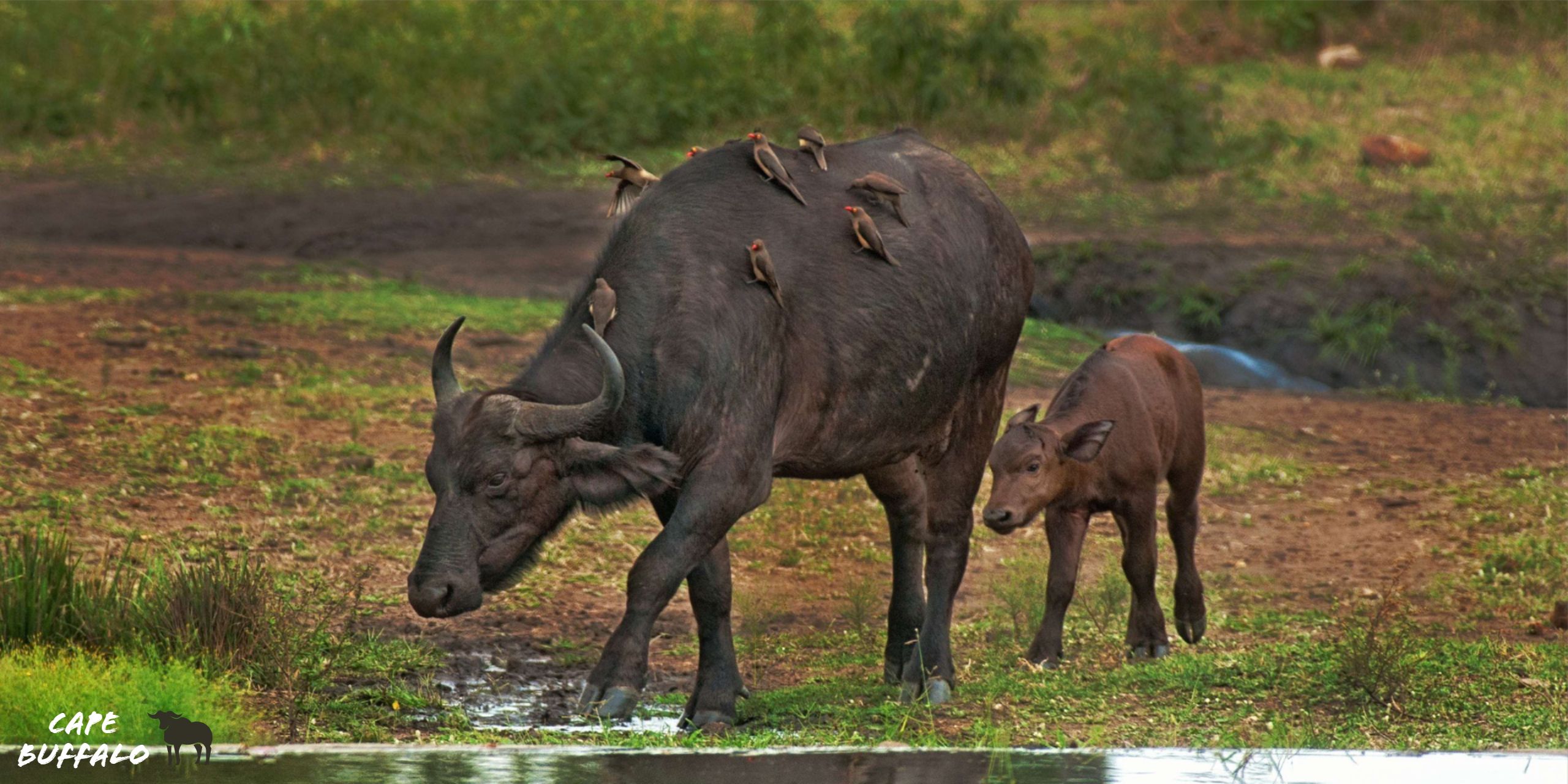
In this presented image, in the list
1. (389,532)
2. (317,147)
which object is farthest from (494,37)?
(389,532)

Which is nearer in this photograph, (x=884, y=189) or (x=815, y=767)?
(x=815, y=767)

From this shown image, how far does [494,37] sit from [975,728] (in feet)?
55.0

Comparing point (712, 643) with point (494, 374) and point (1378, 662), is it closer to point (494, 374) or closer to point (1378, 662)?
point (1378, 662)

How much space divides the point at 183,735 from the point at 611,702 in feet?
4.22

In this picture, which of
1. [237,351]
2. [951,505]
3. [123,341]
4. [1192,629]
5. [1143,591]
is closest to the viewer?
[951,505]

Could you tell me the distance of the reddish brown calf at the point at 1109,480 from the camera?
25.5 ft

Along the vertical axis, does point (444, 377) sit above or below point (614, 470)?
above

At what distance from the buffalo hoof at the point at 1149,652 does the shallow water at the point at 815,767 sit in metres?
1.94

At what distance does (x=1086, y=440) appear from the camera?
25.6ft

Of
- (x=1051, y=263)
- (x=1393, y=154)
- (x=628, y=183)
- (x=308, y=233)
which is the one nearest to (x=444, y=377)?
(x=628, y=183)

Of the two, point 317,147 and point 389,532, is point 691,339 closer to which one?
point 389,532

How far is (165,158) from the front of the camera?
19.7m

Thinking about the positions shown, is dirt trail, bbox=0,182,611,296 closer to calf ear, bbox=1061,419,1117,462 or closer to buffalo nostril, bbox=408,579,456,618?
calf ear, bbox=1061,419,1117,462

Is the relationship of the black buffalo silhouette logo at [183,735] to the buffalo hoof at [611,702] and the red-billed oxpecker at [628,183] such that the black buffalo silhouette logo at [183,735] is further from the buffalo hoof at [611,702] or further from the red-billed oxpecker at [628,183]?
the red-billed oxpecker at [628,183]
